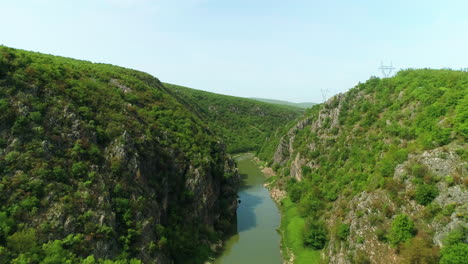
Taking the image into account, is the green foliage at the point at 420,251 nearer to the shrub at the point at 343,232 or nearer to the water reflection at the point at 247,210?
the shrub at the point at 343,232

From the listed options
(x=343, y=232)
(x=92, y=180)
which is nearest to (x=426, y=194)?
(x=343, y=232)

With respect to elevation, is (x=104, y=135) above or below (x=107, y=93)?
below

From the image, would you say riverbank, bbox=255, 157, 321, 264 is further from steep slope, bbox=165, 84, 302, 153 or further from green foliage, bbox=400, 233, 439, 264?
steep slope, bbox=165, 84, 302, 153

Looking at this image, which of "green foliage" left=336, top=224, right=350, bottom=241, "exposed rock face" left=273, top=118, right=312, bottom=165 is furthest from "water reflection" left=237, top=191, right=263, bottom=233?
"exposed rock face" left=273, top=118, right=312, bottom=165

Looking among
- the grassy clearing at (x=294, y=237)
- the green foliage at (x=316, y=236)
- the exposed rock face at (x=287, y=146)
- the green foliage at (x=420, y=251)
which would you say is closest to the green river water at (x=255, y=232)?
the grassy clearing at (x=294, y=237)

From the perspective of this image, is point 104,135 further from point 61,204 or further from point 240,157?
point 240,157

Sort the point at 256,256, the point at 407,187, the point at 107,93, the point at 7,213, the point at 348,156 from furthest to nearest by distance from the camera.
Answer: the point at 348,156 → the point at 107,93 → the point at 256,256 → the point at 407,187 → the point at 7,213

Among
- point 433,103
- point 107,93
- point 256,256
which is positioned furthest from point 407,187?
point 107,93

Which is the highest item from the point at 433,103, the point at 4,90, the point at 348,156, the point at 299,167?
the point at 433,103
